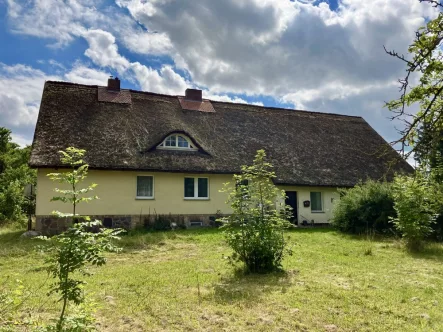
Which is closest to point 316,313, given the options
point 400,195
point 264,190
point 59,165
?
point 264,190

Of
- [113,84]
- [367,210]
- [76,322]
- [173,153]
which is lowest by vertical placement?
[76,322]

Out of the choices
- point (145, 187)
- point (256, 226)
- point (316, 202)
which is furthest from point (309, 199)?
point (256, 226)

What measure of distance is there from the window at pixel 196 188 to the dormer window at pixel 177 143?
156 cm

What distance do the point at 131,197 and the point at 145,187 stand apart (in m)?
0.82

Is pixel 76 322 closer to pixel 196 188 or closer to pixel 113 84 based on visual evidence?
pixel 196 188

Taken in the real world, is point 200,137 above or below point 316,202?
above

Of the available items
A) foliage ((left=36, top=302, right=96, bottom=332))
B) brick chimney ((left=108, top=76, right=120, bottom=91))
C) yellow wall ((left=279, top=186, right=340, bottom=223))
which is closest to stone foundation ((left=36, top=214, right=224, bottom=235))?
yellow wall ((left=279, top=186, right=340, bottom=223))

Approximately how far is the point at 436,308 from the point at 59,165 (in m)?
13.1

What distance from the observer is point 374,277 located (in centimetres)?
744

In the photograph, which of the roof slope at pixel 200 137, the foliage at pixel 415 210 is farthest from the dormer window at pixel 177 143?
the foliage at pixel 415 210

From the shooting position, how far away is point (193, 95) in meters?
22.0

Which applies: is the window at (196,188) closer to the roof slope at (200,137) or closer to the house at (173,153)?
the house at (173,153)

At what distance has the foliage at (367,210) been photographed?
14.3 metres

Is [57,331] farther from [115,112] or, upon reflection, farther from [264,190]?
[115,112]
